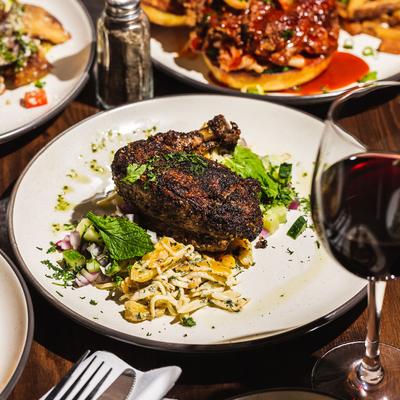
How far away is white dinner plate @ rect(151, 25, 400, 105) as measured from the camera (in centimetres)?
434

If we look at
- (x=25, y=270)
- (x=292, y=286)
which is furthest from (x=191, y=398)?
(x=25, y=270)

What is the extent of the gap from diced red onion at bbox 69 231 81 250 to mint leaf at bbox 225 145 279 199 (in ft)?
2.61

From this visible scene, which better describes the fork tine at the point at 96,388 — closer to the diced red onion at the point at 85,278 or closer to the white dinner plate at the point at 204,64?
the diced red onion at the point at 85,278

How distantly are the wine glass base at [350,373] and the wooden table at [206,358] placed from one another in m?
0.05

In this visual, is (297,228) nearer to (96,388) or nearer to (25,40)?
(96,388)

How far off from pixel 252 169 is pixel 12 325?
4.54 ft

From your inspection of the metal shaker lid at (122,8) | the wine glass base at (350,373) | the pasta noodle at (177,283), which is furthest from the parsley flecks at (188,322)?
the metal shaker lid at (122,8)

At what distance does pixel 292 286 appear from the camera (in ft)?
10.3

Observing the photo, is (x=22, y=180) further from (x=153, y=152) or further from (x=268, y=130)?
(x=268, y=130)

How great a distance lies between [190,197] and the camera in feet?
10.3

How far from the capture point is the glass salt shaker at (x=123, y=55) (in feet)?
13.9

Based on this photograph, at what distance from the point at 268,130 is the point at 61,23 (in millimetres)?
1824

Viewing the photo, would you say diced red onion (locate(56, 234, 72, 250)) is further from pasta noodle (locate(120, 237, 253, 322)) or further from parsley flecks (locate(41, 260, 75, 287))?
pasta noodle (locate(120, 237, 253, 322))

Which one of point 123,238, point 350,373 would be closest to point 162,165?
point 123,238
